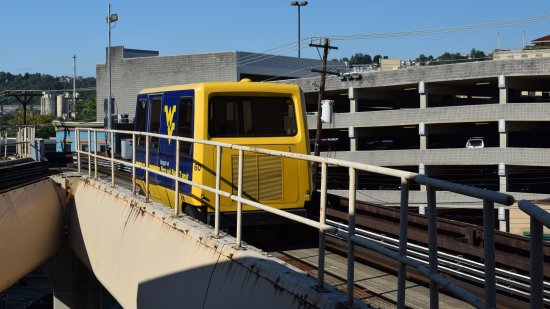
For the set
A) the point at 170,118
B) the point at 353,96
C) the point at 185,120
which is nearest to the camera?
the point at 185,120

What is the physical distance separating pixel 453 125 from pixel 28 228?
35.6 meters

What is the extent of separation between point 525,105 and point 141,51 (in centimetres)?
4884

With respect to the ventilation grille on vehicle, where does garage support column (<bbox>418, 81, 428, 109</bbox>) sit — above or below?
above

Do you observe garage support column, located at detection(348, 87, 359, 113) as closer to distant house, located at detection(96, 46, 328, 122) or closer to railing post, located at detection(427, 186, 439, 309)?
distant house, located at detection(96, 46, 328, 122)

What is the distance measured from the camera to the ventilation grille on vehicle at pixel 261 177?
28.6 feet

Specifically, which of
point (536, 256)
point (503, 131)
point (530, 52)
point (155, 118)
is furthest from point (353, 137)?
point (536, 256)

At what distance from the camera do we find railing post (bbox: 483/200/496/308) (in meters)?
3.18

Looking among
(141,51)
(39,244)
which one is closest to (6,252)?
(39,244)

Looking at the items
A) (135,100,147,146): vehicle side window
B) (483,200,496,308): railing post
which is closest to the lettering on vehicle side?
(135,100,147,146): vehicle side window

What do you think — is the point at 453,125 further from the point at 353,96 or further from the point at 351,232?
the point at 351,232

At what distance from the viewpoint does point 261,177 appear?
8.84m

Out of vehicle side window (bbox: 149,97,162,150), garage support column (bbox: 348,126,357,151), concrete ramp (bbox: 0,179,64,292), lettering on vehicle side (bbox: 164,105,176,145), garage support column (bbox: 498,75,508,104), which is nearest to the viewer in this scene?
lettering on vehicle side (bbox: 164,105,176,145)

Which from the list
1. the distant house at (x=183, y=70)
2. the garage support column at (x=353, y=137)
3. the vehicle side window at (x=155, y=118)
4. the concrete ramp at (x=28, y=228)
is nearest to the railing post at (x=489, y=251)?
the vehicle side window at (x=155, y=118)

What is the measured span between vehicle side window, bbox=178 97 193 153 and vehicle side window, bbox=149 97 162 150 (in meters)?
1.05
